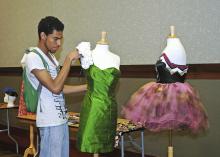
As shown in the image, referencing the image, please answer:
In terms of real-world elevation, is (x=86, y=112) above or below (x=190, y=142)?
above

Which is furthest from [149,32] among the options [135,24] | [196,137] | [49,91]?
[49,91]

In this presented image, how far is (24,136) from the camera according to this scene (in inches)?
193

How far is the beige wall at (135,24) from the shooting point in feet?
8.98

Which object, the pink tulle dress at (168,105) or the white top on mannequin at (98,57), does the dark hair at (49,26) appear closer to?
the white top on mannequin at (98,57)

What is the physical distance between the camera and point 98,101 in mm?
1877

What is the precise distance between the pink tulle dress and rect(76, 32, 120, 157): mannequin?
215 mm

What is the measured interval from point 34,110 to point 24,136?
9.74 ft

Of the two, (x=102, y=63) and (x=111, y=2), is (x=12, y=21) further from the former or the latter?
(x=102, y=63)

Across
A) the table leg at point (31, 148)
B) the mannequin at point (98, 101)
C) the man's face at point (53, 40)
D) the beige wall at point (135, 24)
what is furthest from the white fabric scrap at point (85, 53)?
the table leg at point (31, 148)

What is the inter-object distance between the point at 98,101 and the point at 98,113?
7 centimetres

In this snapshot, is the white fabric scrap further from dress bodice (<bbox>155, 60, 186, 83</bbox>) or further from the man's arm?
dress bodice (<bbox>155, 60, 186, 83</bbox>)

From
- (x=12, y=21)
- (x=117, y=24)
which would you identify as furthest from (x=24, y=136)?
(x=117, y=24)

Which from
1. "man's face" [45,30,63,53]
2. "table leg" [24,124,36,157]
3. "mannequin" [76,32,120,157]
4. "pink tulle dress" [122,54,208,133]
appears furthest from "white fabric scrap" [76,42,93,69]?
"table leg" [24,124,36,157]

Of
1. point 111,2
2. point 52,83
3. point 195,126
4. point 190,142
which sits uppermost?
point 111,2
